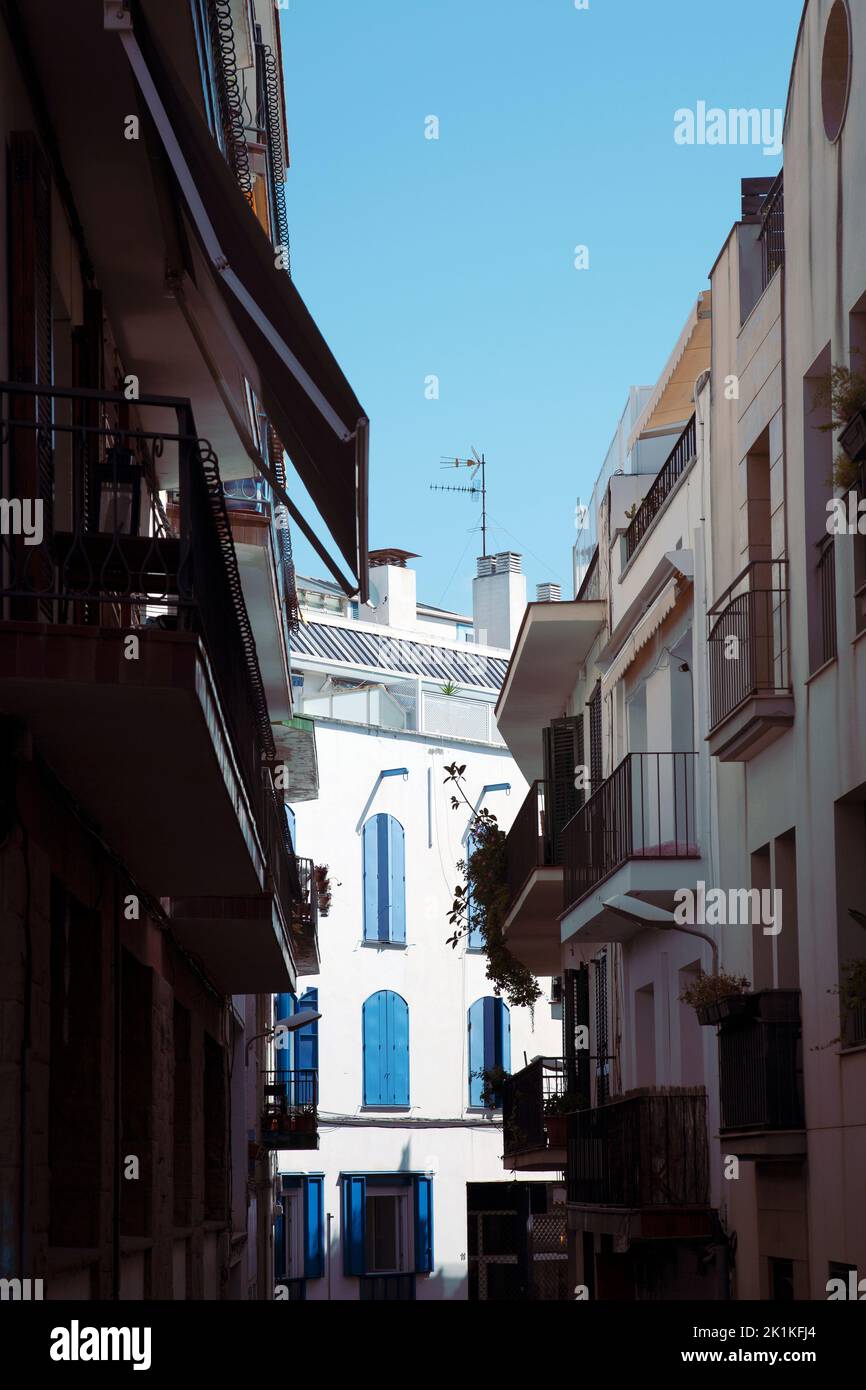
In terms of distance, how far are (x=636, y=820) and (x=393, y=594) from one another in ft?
84.5

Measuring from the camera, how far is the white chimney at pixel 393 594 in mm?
45156

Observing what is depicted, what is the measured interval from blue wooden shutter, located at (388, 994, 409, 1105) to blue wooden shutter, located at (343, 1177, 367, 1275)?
1591 mm

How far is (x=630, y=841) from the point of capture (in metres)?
18.2

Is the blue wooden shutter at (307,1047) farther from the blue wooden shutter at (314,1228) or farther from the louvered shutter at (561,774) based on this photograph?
the louvered shutter at (561,774)

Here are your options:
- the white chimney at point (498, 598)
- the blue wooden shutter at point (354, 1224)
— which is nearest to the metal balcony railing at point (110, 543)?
the blue wooden shutter at point (354, 1224)

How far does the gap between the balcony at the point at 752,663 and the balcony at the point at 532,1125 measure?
27.0 ft

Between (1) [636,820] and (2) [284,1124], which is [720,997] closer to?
(1) [636,820]

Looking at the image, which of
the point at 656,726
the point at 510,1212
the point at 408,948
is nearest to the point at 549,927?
the point at 656,726

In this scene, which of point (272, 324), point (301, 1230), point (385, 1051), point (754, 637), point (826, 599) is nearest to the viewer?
point (272, 324)

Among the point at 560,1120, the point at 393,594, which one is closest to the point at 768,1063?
the point at 560,1120

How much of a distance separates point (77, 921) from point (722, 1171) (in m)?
7.73

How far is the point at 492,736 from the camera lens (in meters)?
42.0

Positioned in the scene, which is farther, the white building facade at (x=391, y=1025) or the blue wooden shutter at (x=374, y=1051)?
the blue wooden shutter at (x=374, y=1051)

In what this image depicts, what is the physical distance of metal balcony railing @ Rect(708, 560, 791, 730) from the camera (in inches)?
597
